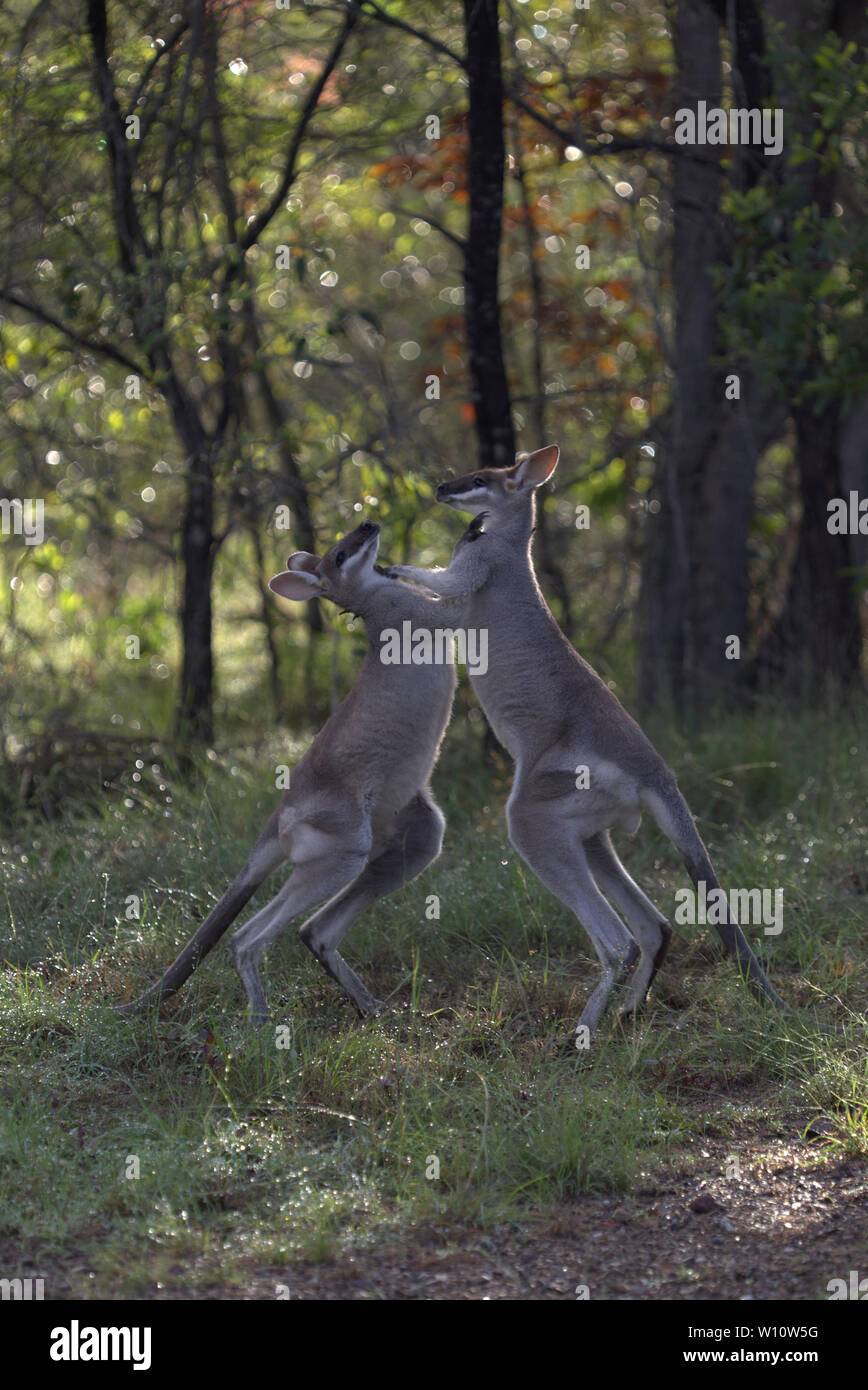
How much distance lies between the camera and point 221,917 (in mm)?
5195

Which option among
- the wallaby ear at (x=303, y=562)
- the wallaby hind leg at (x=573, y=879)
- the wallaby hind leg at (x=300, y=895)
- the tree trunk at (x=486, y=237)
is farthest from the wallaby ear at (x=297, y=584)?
the tree trunk at (x=486, y=237)

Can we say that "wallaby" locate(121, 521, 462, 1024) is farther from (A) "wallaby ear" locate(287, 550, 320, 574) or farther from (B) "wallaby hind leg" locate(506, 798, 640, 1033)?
(B) "wallaby hind leg" locate(506, 798, 640, 1033)

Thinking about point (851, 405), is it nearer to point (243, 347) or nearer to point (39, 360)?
point (243, 347)

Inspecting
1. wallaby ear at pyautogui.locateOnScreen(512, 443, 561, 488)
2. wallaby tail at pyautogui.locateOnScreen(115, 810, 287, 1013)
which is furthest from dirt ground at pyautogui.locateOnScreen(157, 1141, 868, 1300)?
wallaby ear at pyautogui.locateOnScreen(512, 443, 561, 488)

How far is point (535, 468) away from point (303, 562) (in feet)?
3.25

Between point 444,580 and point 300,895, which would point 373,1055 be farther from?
point 444,580

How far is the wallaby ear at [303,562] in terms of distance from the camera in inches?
223

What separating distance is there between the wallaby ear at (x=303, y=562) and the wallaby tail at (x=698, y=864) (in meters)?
1.65

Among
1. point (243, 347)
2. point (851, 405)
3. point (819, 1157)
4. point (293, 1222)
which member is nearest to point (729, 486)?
point (851, 405)

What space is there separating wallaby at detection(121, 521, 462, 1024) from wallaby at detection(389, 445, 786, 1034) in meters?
0.20

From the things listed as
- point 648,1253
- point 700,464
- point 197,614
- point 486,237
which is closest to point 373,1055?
point 648,1253

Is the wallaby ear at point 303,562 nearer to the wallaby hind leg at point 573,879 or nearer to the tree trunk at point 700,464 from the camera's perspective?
the wallaby hind leg at point 573,879

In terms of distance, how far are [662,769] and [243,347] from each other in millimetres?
4365

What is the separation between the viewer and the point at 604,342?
10727mm
